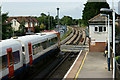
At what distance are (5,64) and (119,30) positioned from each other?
3583 centimetres

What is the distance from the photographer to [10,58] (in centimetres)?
1322

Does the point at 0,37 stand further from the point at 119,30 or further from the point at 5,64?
the point at 119,30

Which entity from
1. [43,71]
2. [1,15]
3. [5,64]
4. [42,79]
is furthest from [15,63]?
[1,15]

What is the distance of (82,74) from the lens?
16.3 meters

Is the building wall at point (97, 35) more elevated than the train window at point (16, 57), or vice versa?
the building wall at point (97, 35)

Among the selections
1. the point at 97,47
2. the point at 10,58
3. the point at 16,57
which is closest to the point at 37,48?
the point at 16,57

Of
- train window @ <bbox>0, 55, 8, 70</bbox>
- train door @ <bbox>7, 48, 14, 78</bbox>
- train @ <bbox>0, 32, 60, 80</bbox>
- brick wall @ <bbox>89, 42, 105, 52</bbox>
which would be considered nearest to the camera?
train window @ <bbox>0, 55, 8, 70</bbox>

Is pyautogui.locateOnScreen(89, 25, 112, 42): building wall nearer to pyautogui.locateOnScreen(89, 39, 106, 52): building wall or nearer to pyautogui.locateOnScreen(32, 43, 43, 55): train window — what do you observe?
pyautogui.locateOnScreen(89, 39, 106, 52): building wall

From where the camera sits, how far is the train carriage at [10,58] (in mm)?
12389

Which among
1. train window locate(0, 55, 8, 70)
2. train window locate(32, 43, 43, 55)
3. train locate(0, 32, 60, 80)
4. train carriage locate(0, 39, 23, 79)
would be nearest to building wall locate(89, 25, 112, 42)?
train locate(0, 32, 60, 80)

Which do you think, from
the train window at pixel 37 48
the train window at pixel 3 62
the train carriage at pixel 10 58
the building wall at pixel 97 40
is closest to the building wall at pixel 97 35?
the building wall at pixel 97 40

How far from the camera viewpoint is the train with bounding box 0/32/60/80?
12531mm

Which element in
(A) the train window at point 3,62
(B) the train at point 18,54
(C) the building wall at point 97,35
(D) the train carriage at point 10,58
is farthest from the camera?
(C) the building wall at point 97,35

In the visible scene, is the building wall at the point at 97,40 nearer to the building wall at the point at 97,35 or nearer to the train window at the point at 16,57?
the building wall at the point at 97,35
